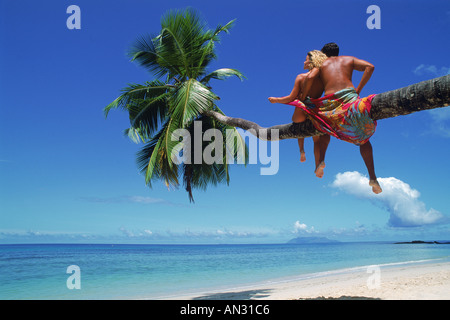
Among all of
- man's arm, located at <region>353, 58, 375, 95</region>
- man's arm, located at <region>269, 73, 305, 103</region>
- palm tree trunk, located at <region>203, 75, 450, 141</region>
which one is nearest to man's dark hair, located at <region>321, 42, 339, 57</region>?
man's arm, located at <region>353, 58, 375, 95</region>

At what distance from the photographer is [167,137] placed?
7078 mm

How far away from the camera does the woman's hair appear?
337cm

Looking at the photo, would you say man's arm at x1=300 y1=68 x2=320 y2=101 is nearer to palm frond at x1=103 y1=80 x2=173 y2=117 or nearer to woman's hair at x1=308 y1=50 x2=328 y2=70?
woman's hair at x1=308 y1=50 x2=328 y2=70

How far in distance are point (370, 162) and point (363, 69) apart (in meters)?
0.90

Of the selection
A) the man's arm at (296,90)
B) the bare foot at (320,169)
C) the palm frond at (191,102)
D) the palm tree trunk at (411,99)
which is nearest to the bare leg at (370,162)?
the palm tree trunk at (411,99)

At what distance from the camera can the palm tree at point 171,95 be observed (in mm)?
7672

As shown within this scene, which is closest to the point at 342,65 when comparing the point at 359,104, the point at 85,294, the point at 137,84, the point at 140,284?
the point at 359,104

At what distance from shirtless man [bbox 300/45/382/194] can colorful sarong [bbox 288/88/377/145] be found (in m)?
0.08

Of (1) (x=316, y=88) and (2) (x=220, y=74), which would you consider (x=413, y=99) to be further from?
(2) (x=220, y=74)

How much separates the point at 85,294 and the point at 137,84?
8113 mm

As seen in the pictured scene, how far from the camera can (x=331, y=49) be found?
138 inches

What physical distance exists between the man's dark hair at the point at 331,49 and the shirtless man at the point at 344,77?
5.0 inches

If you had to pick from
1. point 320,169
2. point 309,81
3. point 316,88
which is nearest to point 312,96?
point 316,88
